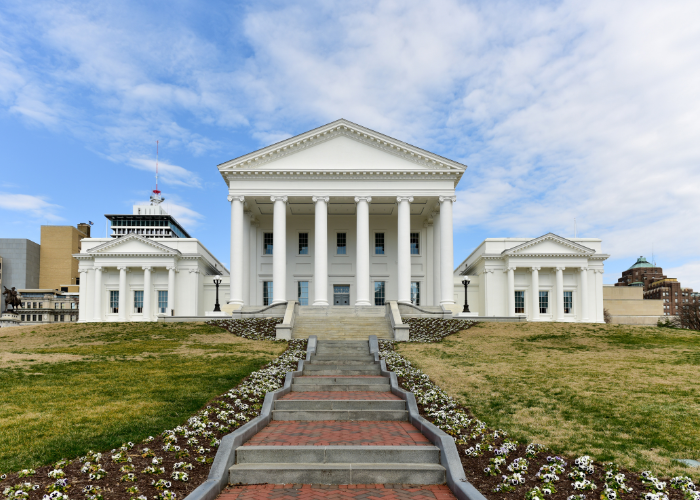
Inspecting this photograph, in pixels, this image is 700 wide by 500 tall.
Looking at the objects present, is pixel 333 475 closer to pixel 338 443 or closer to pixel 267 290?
pixel 338 443

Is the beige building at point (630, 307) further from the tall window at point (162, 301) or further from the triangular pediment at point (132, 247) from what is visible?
the triangular pediment at point (132, 247)

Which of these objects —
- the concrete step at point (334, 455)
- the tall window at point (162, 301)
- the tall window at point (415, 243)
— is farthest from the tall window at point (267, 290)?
the concrete step at point (334, 455)

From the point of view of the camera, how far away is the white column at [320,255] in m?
39.2

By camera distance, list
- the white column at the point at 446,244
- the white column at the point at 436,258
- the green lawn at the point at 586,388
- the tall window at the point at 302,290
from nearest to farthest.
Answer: the green lawn at the point at 586,388, the white column at the point at 446,244, the white column at the point at 436,258, the tall window at the point at 302,290

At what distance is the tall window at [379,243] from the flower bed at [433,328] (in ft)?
46.2

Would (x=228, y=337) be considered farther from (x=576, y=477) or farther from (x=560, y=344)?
(x=576, y=477)

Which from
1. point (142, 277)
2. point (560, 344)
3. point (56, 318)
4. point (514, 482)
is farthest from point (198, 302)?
point (56, 318)

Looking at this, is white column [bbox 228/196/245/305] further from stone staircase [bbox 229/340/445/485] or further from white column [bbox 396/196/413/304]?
stone staircase [bbox 229/340/445/485]

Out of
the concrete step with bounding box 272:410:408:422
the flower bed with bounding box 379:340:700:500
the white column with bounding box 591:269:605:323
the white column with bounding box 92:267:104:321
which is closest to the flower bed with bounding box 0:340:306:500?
the concrete step with bounding box 272:410:408:422

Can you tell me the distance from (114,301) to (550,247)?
42.2 metres

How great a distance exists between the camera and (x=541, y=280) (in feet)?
167

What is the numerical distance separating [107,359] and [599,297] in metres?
45.4

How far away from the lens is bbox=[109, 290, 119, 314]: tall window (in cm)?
5069

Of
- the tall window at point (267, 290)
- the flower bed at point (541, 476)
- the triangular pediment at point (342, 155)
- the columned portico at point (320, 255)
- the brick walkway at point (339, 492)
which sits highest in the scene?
the triangular pediment at point (342, 155)
